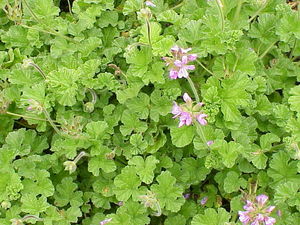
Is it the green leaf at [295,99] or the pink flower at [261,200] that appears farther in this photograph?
the green leaf at [295,99]

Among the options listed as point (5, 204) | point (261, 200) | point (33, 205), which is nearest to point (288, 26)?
point (261, 200)

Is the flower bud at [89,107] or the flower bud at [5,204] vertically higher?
the flower bud at [89,107]

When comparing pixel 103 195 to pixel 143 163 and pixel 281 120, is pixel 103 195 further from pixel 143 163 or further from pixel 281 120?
pixel 281 120

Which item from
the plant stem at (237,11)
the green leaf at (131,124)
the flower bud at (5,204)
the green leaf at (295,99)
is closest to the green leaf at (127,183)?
the green leaf at (131,124)

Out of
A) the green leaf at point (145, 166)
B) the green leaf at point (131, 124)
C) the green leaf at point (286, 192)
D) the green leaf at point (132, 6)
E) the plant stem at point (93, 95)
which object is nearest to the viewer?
the green leaf at point (286, 192)

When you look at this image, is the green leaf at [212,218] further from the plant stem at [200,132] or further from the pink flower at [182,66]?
the pink flower at [182,66]

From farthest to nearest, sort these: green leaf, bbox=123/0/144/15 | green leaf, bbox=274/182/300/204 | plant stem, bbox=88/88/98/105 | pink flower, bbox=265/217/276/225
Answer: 1. green leaf, bbox=123/0/144/15
2. plant stem, bbox=88/88/98/105
3. green leaf, bbox=274/182/300/204
4. pink flower, bbox=265/217/276/225

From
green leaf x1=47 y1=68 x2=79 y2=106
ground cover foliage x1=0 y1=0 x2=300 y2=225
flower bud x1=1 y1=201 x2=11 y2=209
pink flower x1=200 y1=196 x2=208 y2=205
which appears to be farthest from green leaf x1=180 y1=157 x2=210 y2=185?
flower bud x1=1 y1=201 x2=11 y2=209

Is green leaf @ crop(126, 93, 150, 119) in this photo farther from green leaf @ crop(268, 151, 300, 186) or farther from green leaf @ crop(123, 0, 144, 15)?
green leaf @ crop(268, 151, 300, 186)
